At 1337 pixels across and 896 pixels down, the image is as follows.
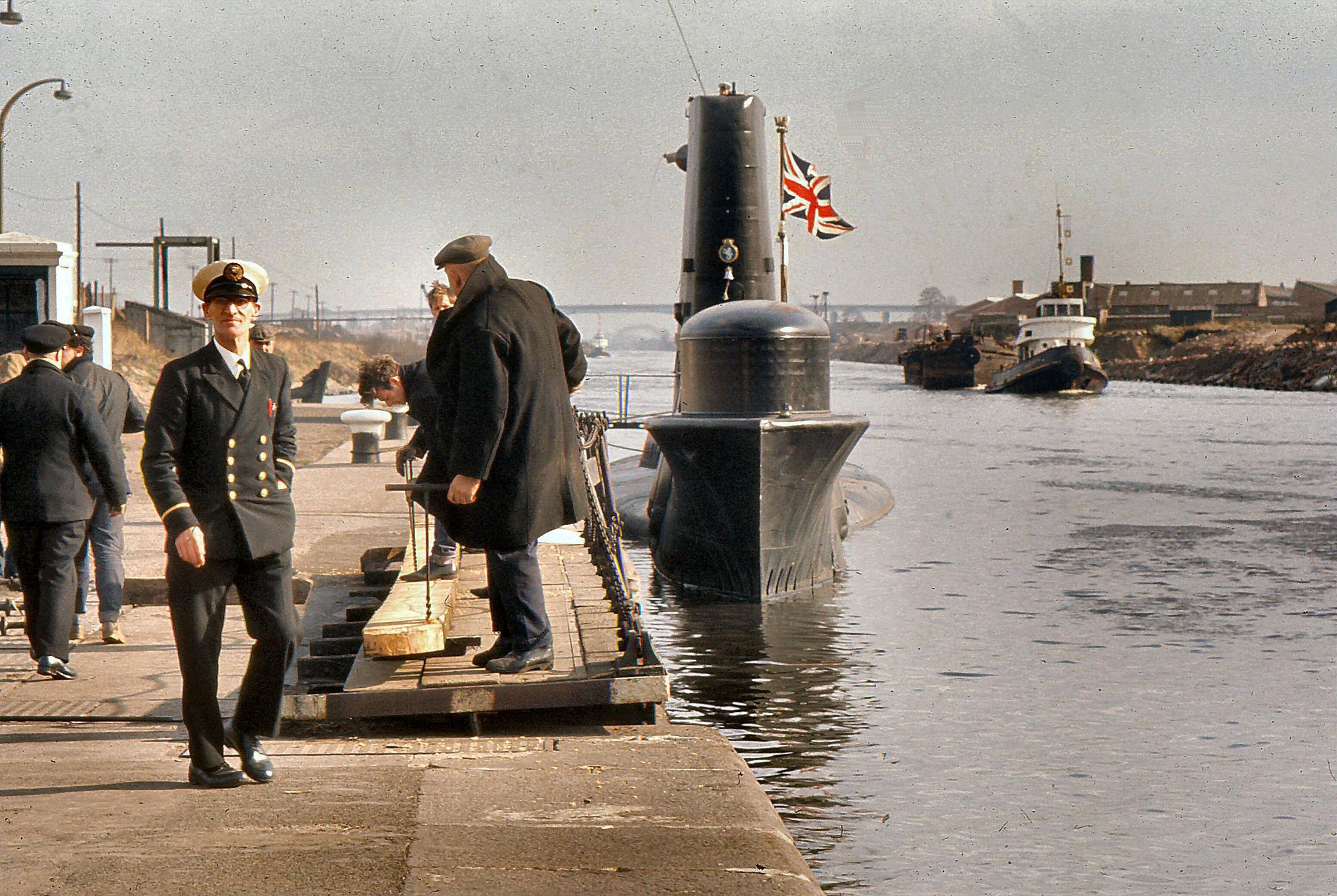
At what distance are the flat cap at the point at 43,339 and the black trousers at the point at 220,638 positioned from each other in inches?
117

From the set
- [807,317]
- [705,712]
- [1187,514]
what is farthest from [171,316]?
[705,712]

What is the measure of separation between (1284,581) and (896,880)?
1254cm

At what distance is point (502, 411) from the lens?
621 centimetres

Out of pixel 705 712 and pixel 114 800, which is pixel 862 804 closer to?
pixel 705 712

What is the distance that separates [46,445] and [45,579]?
0.72 meters

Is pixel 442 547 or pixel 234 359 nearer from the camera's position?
pixel 234 359

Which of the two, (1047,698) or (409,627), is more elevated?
(409,627)

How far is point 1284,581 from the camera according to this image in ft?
59.1

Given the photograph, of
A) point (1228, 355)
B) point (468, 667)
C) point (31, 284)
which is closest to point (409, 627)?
point (468, 667)

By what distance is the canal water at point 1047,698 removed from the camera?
7.81m

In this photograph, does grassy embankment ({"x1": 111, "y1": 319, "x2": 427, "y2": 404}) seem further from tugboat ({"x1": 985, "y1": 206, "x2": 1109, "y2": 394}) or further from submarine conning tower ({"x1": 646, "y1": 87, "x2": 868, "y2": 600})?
tugboat ({"x1": 985, "y1": 206, "x2": 1109, "y2": 394})

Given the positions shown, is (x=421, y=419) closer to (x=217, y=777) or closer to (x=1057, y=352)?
(x=217, y=777)

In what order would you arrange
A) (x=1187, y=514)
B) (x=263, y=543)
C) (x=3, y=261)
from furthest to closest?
(x=1187, y=514)
(x=3, y=261)
(x=263, y=543)

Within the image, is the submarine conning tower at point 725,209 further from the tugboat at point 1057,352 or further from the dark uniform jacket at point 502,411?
the tugboat at point 1057,352
